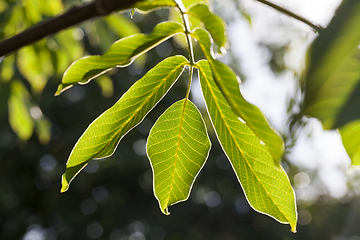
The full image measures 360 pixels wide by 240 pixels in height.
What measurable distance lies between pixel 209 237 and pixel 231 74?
7.42 meters

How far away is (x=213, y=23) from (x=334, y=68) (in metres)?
0.24

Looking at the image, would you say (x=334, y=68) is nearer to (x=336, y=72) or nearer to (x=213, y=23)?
(x=336, y=72)

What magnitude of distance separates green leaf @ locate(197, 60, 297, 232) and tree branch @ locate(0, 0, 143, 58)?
0.57 ft

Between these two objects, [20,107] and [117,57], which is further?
[20,107]

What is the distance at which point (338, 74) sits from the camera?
0.52ft

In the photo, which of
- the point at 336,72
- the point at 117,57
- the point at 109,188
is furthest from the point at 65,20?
the point at 109,188

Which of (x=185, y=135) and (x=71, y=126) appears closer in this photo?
(x=185, y=135)

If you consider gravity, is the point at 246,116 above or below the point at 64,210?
above

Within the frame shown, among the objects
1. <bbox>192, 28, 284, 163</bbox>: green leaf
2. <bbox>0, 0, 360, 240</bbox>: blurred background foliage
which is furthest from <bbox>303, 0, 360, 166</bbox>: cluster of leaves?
<bbox>0, 0, 360, 240</bbox>: blurred background foliage

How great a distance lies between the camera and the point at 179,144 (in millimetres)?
483

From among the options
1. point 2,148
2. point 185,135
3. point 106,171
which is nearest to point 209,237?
point 106,171

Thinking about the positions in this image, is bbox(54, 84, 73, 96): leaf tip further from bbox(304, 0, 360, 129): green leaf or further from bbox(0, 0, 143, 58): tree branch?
bbox(304, 0, 360, 129): green leaf

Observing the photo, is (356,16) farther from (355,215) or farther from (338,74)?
(355,215)

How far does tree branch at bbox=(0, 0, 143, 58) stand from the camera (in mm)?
277
